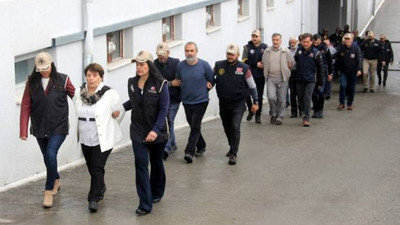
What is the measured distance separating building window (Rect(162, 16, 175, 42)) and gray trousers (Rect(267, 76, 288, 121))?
1.95 m

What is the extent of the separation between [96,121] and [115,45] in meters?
5.22

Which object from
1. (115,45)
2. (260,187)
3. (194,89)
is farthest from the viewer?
(115,45)

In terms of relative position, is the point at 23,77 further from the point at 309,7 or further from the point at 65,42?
the point at 309,7

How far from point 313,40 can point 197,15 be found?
7.55ft

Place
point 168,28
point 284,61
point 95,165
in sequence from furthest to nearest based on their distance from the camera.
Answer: point 168,28
point 284,61
point 95,165

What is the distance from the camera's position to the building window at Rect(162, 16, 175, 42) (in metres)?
17.0

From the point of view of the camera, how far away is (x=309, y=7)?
2877 cm

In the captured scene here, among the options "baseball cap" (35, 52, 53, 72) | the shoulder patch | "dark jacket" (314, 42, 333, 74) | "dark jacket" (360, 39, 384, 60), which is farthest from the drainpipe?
"dark jacket" (360, 39, 384, 60)

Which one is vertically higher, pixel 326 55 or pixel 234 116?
pixel 326 55

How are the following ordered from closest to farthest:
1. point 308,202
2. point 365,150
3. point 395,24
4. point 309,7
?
point 308,202
point 365,150
point 309,7
point 395,24

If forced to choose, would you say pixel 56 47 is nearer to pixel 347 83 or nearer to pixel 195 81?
pixel 195 81

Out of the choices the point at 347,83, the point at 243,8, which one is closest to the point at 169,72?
the point at 347,83

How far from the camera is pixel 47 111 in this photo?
1028 centimetres

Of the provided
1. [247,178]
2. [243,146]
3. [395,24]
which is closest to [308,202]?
[247,178]
